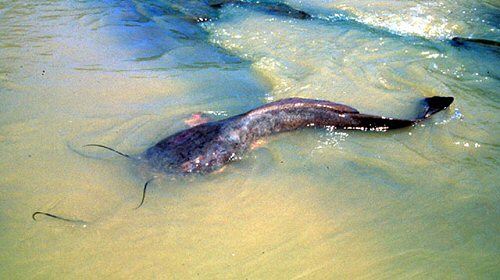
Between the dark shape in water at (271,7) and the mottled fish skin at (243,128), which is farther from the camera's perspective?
the dark shape in water at (271,7)

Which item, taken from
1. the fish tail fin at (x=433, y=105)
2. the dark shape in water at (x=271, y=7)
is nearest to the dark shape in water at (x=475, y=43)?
the fish tail fin at (x=433, y=105)

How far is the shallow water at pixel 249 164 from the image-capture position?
2338mm

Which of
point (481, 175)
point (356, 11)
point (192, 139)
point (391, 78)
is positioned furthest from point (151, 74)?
point (356, 11)

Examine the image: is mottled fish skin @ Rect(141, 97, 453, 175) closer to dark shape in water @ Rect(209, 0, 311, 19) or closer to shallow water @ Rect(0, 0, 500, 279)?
shallow water @ Rect(0, 0, 500, 279)

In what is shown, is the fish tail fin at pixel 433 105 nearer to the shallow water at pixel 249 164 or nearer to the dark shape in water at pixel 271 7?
the shallow water at pixel 249 164

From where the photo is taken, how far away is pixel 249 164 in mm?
3162

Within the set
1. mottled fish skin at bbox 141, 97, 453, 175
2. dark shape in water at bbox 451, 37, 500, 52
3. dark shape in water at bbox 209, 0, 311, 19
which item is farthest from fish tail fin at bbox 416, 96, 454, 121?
dark shape in water at bbox 209, 0, 311, 19

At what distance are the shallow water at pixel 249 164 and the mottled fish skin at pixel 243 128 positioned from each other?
109 mm

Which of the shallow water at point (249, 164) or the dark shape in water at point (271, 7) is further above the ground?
the dark shape in water at point (271, 7)

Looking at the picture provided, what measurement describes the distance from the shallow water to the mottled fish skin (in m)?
0.11

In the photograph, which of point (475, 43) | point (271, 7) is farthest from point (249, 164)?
point (271, 7)

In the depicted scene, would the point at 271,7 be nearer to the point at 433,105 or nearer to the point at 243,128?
the point at 433,105

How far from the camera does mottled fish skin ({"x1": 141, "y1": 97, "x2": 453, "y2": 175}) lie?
298cm

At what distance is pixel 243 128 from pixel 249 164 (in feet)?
1.09
